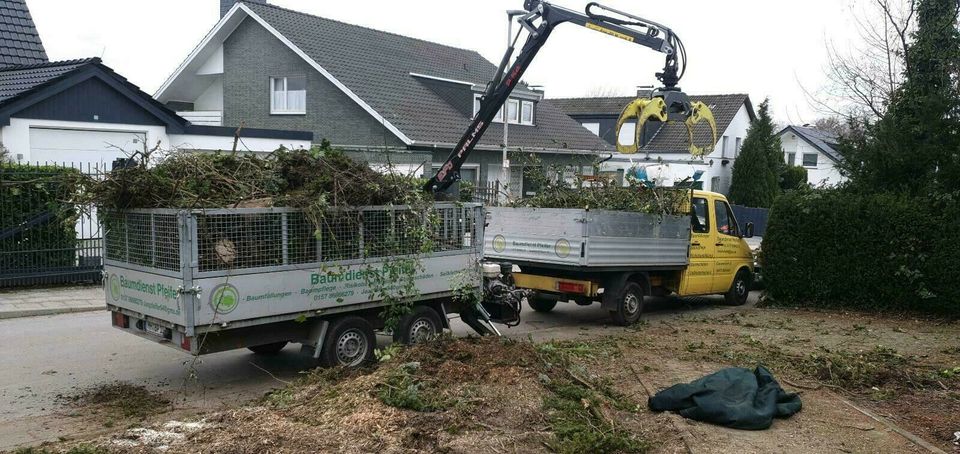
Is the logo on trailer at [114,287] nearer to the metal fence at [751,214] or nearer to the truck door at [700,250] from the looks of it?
the truck door at [700,250]

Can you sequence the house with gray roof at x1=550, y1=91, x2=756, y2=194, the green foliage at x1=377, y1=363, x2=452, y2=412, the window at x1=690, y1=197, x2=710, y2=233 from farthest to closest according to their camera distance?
the house with gray roof at x1=550, y1=91, x2=756, y2=194 → the window at x1=690, y1=197, x2=710, y2=233 → the green foliage at x1=377, y1=363, x2=452, y2=412

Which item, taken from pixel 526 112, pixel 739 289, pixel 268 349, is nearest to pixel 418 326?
→ pixel 268 349

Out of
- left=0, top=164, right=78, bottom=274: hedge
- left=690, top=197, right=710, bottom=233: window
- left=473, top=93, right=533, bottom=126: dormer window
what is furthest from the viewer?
left=473, top=93, right=533, bottom=126: dormer window

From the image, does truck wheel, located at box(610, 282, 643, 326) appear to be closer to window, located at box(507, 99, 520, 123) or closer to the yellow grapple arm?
the yellow grapple arm

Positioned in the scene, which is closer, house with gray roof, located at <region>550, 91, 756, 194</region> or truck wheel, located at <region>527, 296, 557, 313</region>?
truck wheel, located at <region>527, 296, 557, 313</region>

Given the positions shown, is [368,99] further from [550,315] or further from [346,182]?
[346,182]

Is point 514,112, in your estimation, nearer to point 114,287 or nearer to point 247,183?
point 247,183

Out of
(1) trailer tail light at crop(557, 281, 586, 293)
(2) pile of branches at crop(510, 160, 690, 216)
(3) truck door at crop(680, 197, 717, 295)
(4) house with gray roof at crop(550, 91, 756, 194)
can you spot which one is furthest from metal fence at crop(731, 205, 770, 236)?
(1) trailer tail light at crop(557, 281, 586, 293)

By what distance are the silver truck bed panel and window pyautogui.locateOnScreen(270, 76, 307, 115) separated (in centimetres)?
1693

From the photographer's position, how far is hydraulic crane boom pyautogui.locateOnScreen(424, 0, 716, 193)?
1123 centimetres

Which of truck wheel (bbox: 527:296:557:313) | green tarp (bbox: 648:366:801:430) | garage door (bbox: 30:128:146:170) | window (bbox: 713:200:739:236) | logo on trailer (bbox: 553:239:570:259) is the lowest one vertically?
truck wheel (bbox: 527:296:557:313)

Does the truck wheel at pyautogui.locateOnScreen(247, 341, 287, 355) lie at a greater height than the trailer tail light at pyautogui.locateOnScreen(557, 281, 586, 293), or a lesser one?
lesser

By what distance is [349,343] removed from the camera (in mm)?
8320

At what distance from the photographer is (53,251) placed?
13.9 metres
